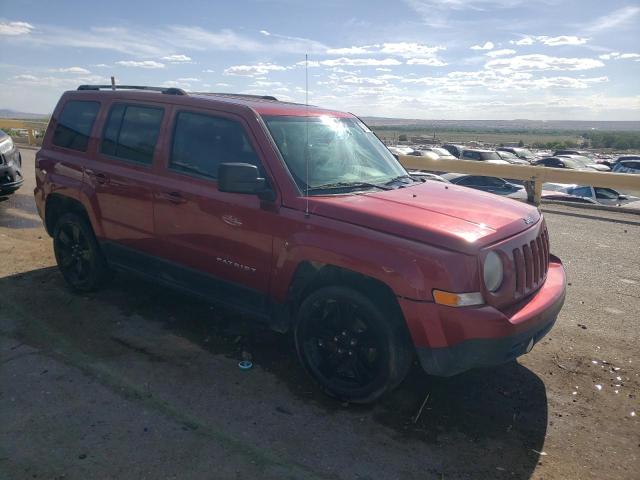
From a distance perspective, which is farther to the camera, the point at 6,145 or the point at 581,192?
the point at 581,192

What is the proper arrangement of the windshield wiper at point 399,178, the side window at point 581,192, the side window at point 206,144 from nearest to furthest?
the side window at point 206,144, the windshield wiper at point 399,178, the side window at point 581,192

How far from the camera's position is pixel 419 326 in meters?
3.05

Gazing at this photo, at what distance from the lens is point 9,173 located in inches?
340

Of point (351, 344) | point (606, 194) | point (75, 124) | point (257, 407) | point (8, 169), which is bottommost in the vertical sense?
point (257, 407)

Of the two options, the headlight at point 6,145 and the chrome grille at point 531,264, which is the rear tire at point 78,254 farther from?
the headlight at point 6,145

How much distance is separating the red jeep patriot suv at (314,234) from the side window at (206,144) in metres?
0.01

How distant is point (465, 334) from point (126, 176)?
3.14m

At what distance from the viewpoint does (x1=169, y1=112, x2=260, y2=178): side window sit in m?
3.87

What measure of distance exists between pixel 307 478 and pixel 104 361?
1.98 metres

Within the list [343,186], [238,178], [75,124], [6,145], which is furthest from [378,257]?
[6,145]

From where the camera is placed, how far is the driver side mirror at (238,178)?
11.1ft

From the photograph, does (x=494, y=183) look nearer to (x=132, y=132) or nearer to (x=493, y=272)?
(x=132, y=132)

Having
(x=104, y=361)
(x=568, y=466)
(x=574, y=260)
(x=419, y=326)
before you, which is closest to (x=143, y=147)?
(x=104, y=361)

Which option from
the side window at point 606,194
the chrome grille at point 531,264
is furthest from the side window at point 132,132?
the side window at point 606,194
